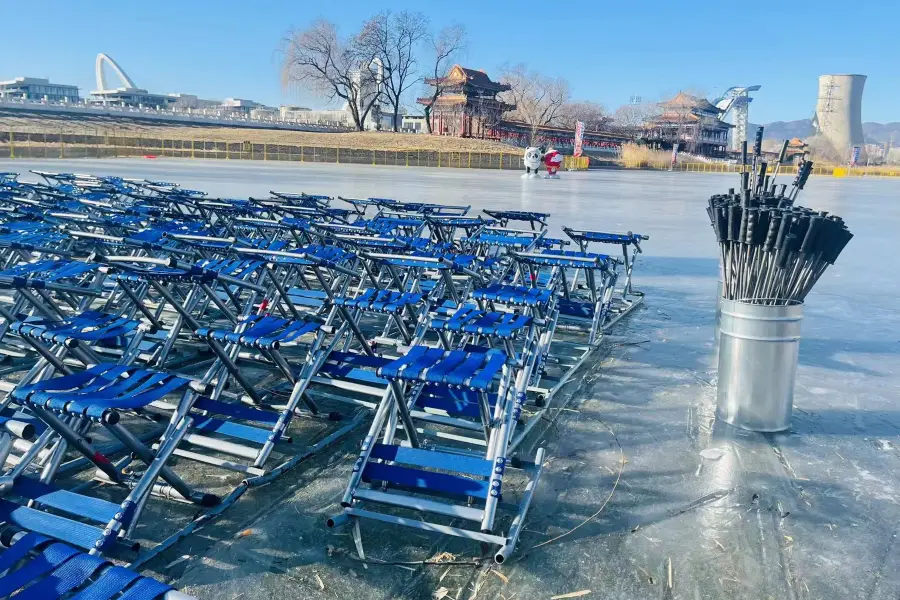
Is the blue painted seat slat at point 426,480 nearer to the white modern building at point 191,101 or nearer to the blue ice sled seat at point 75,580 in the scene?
the blue ice sled seat at point 75,580

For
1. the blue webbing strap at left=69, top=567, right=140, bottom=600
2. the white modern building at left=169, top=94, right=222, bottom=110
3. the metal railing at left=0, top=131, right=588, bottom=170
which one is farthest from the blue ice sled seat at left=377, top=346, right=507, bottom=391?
the white modern building at left=169, top=94, right=222, bottom=110

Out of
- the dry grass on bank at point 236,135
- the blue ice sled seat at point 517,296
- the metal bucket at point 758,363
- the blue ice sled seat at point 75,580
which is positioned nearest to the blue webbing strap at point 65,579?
the blue ice sled seat at point 75,580

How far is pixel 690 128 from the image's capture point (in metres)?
84.4

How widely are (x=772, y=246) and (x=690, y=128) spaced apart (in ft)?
290

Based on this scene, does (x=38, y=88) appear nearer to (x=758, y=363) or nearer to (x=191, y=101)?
(x=191, y=101)

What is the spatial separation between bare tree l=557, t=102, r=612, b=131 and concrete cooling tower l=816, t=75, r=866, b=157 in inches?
2557

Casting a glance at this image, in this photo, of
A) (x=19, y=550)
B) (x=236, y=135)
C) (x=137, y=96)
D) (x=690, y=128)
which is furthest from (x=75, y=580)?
(x=137, y=96)

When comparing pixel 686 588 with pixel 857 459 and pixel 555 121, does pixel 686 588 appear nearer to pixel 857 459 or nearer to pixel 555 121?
pixel 857 459

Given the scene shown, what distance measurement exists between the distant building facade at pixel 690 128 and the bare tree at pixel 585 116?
581 cm

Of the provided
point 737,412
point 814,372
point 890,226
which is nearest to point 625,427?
point 737,412

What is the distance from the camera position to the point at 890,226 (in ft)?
47.3

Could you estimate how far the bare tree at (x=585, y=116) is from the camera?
268 ft

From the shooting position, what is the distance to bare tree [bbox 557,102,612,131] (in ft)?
268

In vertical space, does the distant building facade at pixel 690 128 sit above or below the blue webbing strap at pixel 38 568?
above
